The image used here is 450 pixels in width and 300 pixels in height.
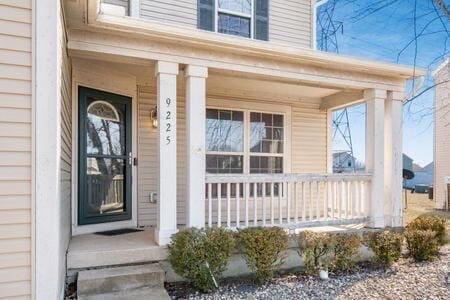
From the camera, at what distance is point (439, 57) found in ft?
15.6

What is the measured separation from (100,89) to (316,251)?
3792mm

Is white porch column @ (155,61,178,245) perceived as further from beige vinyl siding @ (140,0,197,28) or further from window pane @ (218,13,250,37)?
window pane @ (218,13,250,37)

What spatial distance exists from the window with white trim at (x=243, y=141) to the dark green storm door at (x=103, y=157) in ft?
5.29

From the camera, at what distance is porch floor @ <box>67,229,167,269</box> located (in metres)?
4.07

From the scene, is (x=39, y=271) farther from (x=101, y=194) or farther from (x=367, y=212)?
(x=367, y=212)

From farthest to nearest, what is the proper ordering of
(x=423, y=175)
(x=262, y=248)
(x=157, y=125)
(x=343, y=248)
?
(x=423, y=175) < (x=343, y=248) < (x=157, y=125) < (x=262, y=248)

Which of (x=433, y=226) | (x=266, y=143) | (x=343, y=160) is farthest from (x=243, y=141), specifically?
(x=343, y=160)

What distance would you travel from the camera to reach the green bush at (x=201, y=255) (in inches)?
159

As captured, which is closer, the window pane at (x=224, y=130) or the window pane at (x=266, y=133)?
the window pane at (x=224, y=130)

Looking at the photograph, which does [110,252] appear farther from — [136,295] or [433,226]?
[433,226]

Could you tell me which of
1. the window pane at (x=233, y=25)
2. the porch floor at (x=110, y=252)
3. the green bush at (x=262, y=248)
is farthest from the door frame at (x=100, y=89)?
the window pane at (x=233, y=25)

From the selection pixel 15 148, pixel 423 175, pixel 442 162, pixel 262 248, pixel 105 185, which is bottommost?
pixel 423 175

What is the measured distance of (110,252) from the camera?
4172mm

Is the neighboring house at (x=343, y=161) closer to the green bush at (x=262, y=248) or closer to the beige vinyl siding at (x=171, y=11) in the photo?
the beige vinyl siding at (x=171, y=11)
